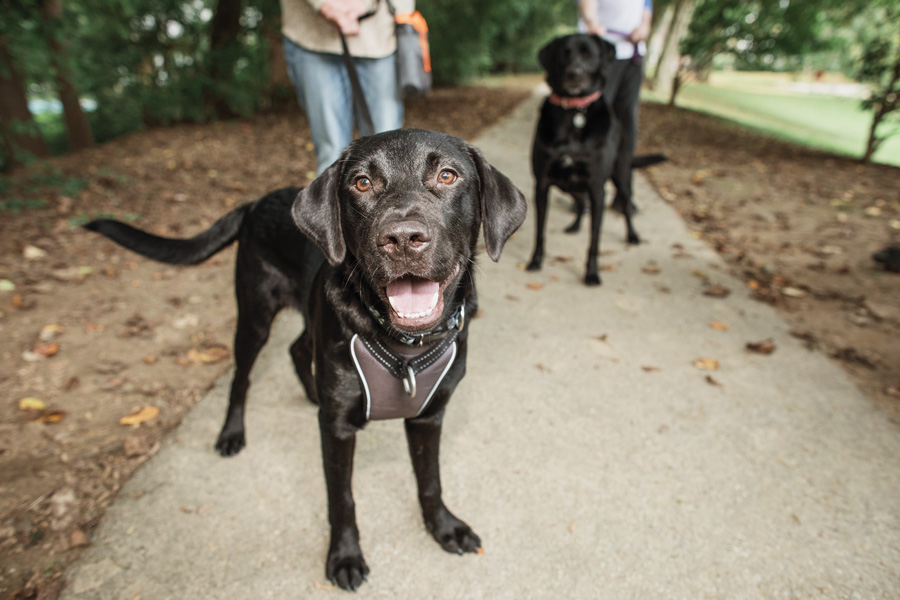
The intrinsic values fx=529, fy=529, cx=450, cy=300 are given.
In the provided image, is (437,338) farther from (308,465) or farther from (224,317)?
(224,317)

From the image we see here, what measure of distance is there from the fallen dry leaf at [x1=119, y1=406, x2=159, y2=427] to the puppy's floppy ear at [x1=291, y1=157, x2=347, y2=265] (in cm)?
171

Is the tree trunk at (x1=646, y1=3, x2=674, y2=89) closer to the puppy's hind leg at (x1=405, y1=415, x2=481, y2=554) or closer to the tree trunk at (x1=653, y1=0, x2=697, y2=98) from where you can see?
the tree trunk at (x1=653, y1=0, x2=697, y2=98)

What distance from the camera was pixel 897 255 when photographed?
15.8 ft

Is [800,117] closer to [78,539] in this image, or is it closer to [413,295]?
[413,295]

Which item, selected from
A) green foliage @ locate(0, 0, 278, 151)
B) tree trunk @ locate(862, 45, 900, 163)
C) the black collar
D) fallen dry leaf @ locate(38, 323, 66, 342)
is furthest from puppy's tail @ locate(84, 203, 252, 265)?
tree trunk @ locate(862, 45, 900, 163)

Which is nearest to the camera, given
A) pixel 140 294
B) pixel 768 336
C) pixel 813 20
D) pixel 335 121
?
pixel 335 121

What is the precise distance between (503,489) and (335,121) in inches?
87.1

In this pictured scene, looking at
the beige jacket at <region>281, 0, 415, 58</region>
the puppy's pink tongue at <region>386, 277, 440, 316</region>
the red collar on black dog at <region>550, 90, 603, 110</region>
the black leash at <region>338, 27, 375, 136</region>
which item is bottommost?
the puppy's pink tongue at <region>386, 277, 440, 316</region>

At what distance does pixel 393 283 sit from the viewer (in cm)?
174

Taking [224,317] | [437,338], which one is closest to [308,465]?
[437,338]

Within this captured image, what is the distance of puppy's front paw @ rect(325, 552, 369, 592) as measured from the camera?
6.49 feet

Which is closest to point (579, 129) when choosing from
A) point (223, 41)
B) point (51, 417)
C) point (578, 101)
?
point (578, 101)

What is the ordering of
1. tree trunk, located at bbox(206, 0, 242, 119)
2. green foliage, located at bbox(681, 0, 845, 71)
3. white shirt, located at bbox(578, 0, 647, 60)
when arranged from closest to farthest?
white shirt, located at bbox(578, 0, 647, 60) < tree trunk, located at bbox(206, 0, 242, 119) < green foliage, located at bbox(681, 0, 845, 71)

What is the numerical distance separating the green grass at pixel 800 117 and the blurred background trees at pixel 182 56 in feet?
6.30
